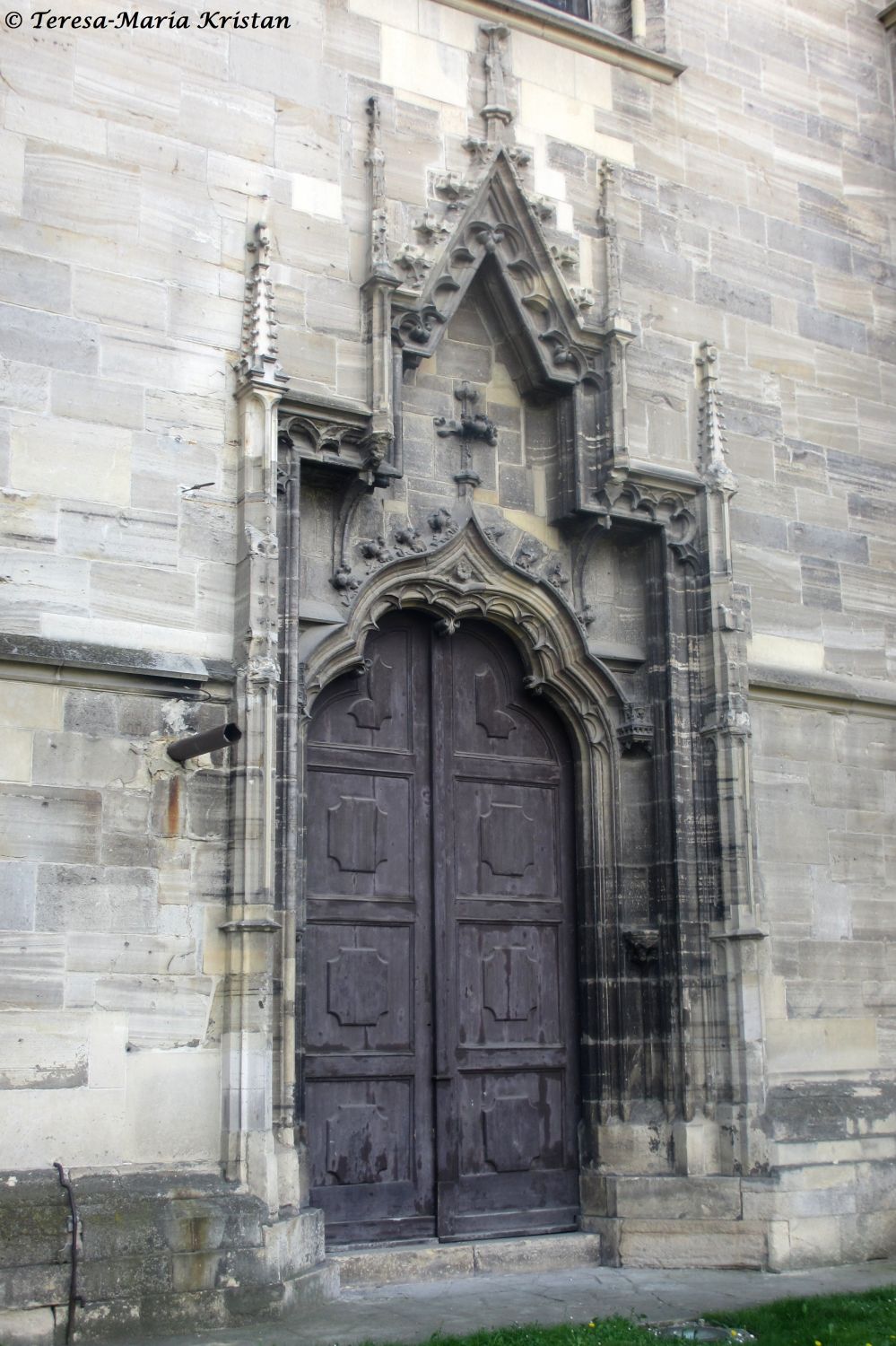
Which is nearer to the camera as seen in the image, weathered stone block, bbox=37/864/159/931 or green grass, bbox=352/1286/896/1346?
A: green grass, bbox=352/1286/896/1346

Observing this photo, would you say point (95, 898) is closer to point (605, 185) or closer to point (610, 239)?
point (610, 239)

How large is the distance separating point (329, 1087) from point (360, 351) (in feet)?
14.5

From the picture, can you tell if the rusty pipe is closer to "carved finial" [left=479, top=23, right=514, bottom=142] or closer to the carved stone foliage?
the carved stone foliage

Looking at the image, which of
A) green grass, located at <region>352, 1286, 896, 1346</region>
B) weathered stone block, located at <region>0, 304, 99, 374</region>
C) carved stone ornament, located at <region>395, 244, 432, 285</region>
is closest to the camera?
green grass, located at <region>352, 1286, 896, 1346</region>

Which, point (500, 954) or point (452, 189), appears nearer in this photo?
point (500, 954)

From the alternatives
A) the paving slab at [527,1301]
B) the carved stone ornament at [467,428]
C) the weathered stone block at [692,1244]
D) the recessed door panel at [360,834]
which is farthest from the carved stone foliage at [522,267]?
the paving slab at [527,1301]

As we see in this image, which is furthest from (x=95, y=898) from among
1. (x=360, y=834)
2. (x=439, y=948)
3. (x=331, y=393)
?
(x=331, y=393)

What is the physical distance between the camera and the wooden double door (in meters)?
9.70

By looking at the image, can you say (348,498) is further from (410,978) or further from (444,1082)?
(444,1082)

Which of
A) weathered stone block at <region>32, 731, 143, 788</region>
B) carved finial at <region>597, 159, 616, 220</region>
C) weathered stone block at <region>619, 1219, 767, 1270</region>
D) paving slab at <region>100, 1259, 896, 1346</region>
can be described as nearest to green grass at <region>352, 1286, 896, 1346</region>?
paving slab at <region>100, 1259, 896, 1346</region>

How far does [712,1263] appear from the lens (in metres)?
9.88

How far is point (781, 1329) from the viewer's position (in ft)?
26.7

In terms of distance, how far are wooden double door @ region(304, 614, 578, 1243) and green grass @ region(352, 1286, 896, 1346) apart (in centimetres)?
160

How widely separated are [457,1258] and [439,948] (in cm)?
180
